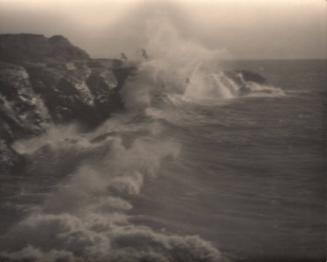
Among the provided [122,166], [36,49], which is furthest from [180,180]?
[36,49]

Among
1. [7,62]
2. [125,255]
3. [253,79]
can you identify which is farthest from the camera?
[253,79]

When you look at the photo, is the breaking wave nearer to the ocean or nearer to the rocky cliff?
the ocean

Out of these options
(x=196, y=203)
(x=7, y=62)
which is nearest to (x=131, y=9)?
(x=7, y=62)

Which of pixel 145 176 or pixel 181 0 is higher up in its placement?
pixel 181 0

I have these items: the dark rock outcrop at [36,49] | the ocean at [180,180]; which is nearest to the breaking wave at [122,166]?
the ocean at [180,180]

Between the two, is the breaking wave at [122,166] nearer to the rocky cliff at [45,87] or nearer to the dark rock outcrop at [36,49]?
the rocky cliff at [45,87]

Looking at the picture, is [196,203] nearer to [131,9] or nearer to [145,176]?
[145,176]
